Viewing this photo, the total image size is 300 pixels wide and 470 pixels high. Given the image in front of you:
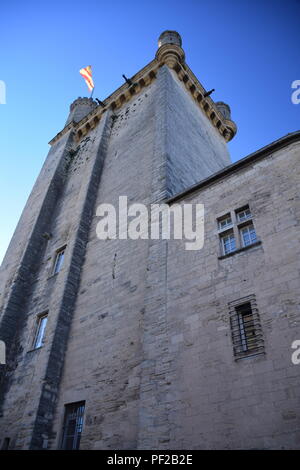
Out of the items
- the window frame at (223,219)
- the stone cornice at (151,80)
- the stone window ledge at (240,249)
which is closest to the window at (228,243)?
the window frame at (223,219)

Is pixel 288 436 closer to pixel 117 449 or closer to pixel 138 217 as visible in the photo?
pixel 117 449

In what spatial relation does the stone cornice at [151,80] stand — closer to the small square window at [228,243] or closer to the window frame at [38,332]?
the window frame at [38,332]

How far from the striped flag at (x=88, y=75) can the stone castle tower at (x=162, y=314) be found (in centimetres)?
1140

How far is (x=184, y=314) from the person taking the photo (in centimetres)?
831

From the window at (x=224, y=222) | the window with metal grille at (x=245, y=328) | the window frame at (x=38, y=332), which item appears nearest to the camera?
the window with metal grille at (x=245, y=328)

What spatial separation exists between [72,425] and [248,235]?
22.3ft

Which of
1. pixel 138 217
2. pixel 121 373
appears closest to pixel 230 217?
pixel 138 217

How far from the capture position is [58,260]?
1484 centimetres

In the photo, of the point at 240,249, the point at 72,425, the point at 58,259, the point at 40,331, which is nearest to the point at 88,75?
the point at 58,259

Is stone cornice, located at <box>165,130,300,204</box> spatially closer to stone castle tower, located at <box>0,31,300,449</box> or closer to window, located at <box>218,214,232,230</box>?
stone castle tower, located at <box>0,31,300,449</box>

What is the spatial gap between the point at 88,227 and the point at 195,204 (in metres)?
5.82

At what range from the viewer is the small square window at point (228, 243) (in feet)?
29.0

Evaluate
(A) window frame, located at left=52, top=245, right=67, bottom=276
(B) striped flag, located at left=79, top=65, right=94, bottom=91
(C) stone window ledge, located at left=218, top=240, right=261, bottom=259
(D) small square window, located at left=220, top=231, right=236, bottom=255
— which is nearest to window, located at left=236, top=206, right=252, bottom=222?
(D) small square window, located at left=220, top=231, right=236, bottom=255

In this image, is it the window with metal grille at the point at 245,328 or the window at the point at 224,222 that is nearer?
the window with metal grille at the point at 245,328
